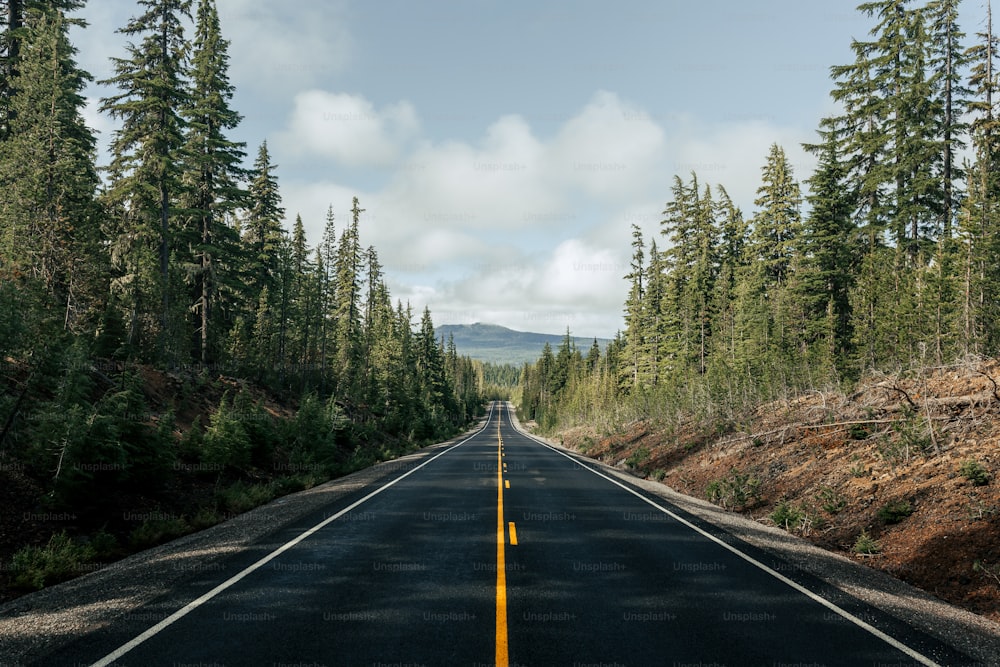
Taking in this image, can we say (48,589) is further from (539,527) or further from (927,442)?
(927,442)

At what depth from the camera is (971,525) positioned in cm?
888

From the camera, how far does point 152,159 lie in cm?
2466

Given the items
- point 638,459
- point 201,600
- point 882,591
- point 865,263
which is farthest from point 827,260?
point 201,600

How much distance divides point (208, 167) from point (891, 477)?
35.5 meters

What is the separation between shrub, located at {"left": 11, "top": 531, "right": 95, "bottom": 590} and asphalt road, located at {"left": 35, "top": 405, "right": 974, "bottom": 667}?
2.23 meters

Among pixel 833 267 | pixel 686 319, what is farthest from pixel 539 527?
pixel 686 319

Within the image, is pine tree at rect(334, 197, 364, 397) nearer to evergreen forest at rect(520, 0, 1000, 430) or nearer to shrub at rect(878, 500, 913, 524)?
evergreen forest at rect(520, 0, 1000, 430)

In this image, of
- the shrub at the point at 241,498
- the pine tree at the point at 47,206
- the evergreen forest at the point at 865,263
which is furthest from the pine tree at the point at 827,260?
the pine tree at the point at 47,206

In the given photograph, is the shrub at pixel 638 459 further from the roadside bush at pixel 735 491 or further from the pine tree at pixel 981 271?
the pine tree at pixel 981 271

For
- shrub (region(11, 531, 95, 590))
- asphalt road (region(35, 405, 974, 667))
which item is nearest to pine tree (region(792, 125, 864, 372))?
asphalt road (region(35, 405, 974, 667))

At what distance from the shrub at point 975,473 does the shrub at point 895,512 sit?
1193 mm

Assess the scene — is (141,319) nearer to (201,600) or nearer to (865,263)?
(201,600)

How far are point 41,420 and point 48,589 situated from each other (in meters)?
4.32

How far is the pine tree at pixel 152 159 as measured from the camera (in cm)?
2456
